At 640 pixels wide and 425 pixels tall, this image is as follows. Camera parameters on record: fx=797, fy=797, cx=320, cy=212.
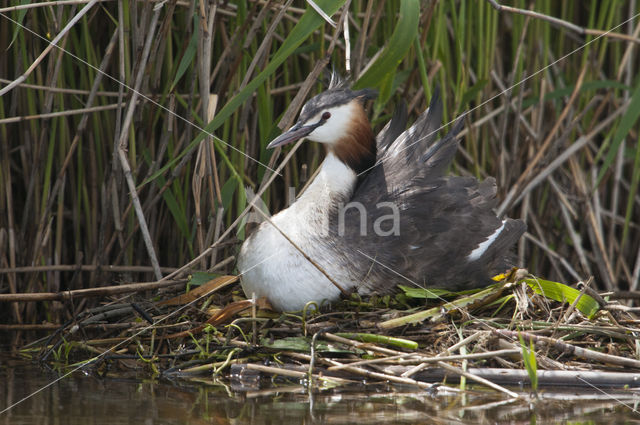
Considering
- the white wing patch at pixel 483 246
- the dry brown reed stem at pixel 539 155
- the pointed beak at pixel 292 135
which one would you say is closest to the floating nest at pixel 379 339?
the white wing patch at pixel 483 246

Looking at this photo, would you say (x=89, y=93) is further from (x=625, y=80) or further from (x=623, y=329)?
(x=625, y=80)

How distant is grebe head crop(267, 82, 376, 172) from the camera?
3.64 meters

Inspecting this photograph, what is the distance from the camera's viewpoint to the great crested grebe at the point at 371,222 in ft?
11.6

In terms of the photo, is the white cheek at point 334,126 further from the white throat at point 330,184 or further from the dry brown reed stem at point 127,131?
the dry brown reed stem at point 127,131

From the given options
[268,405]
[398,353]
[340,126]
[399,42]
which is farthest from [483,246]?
[268,405]

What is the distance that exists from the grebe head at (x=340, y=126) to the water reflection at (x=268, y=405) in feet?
3.85

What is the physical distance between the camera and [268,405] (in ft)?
8.78

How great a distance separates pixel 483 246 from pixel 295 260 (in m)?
1.00

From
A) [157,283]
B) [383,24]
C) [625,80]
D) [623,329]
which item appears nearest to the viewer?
[623,329]

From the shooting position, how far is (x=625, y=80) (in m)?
5.03

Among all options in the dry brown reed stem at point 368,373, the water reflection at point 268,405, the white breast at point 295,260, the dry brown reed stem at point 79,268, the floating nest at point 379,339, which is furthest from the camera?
the dry brown reed stem at point 79,268

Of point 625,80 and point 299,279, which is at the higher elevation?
point 625,80

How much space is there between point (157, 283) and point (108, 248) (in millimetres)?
465

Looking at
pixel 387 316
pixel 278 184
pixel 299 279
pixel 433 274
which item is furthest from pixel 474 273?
pixel 278 184
